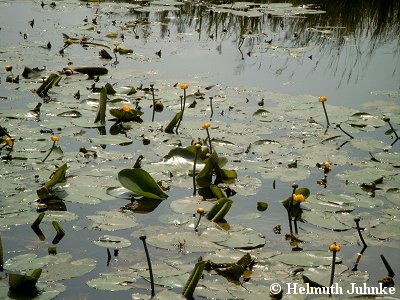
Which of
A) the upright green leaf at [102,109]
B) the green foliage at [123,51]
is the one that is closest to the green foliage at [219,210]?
the upright green leaf at [102,109]

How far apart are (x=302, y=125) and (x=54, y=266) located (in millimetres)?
2011

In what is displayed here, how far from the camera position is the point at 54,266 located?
2.30m

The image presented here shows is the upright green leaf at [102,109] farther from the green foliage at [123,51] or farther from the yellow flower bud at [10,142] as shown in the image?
the green foliage at [123,51]

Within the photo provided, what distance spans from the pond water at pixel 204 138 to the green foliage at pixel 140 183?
0.20 ft

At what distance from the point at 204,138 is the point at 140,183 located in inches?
31.2

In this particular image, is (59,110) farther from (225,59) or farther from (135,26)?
(135,26)

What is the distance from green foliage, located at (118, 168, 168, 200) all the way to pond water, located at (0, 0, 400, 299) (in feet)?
0.20

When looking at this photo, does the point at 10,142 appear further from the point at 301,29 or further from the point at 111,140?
the point at 301,29

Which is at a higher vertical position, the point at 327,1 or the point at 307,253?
the point at 327,1

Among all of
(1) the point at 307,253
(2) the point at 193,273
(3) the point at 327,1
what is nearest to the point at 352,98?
(1) the point at 307,253

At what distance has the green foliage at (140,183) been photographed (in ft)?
9.30

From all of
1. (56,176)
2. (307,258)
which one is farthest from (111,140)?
(307,258)

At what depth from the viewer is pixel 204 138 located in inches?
141

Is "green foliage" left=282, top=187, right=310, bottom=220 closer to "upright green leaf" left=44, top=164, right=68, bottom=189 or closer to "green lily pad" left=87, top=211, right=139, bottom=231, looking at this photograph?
"green lily pad" left=87, top=211, right=139, bottom=231
